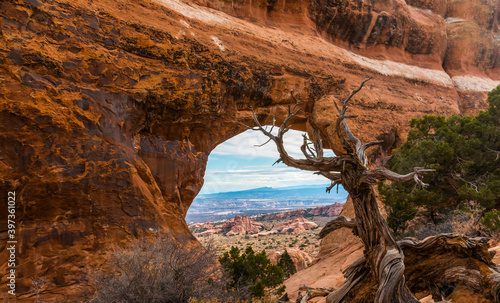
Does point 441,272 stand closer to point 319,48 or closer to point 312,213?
point 319,48

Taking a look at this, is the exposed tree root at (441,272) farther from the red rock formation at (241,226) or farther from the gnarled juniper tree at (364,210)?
the red rock formation at (241,226)

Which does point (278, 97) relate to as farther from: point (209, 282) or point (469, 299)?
point (469, 299)

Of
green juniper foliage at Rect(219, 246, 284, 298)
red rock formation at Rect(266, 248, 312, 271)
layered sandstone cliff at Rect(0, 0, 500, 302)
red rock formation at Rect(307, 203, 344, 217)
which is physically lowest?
red rock formation at Rect(307, 203, 344, 217)

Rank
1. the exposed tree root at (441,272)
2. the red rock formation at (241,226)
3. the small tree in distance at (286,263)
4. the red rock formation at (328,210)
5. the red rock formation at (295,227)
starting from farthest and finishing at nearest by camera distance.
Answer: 1. the red rock formation at (328,210)
2. the red rock formation at (241,226)
3. the red rock formation at (295,227)
4. the small tree in distance at (286,263)
5. the exposed tree root at (441,272)

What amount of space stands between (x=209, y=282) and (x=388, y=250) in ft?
13.7

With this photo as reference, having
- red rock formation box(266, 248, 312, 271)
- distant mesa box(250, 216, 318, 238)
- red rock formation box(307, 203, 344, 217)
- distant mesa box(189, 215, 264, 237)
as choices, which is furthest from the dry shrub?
red rock formation box(307, 203, 344, 217)

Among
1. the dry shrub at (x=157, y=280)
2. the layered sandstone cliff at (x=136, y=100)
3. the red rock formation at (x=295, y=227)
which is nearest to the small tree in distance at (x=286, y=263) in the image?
the layered sandstone cliff at (x=136, y=100)

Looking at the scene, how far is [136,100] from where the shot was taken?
927cm

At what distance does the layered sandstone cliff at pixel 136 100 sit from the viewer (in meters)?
6.97

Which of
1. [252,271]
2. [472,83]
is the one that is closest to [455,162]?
[252,271]

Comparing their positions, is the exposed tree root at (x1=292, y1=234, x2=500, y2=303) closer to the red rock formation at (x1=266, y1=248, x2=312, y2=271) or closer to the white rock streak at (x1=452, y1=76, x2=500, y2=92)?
the red rock formation at (x1=266, y1=248, x2=312, y2=271)

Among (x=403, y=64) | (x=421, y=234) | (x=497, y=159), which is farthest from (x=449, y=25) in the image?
(x=421, y=234)

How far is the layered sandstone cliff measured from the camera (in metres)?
6.97

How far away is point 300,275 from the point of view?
13219 millimetres
